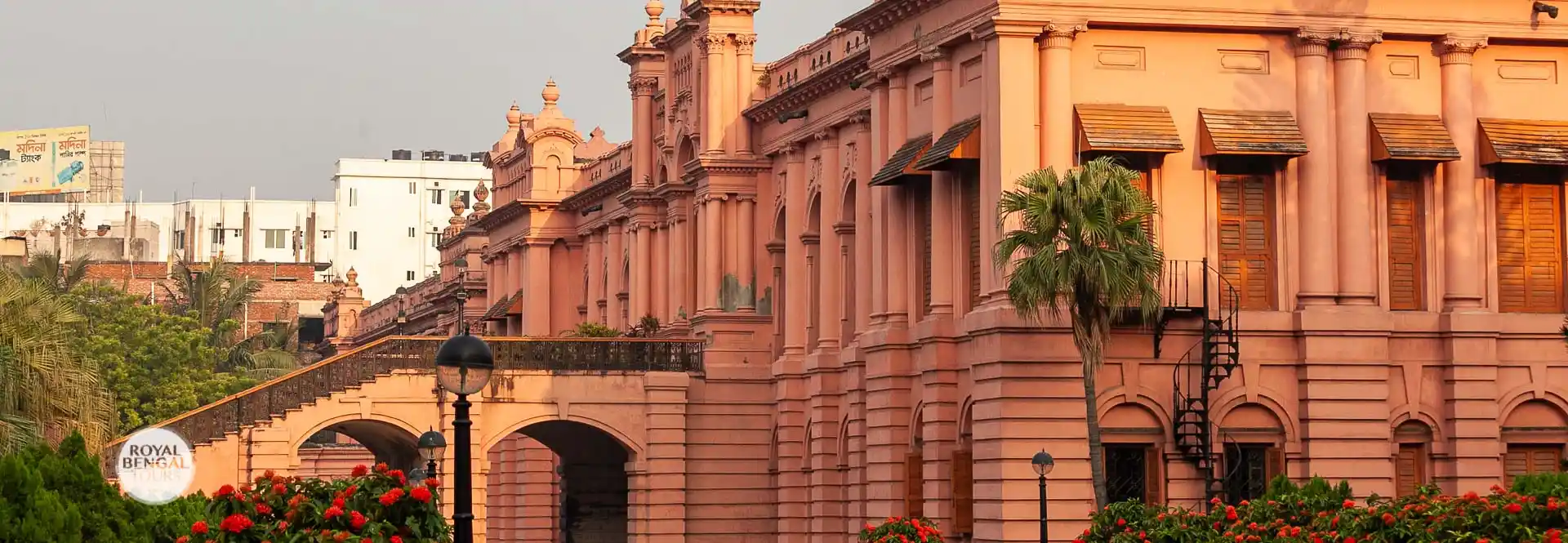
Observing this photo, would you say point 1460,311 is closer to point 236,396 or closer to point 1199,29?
point 1199,29

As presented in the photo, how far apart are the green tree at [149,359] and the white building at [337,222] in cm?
5498

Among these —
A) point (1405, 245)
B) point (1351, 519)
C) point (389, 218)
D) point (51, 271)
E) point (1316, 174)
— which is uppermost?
point (389, 218)

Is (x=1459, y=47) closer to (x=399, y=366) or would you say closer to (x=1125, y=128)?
(x=1125, y=128)

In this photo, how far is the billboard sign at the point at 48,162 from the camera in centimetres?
13538

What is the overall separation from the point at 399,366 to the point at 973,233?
17720 mm

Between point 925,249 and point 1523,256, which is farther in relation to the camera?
point 925,249

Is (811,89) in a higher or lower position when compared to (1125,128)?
higher

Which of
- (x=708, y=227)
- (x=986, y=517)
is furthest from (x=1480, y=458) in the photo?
(x=708, y=227)

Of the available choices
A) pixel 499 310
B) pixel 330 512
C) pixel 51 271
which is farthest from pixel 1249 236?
pixel 51 271

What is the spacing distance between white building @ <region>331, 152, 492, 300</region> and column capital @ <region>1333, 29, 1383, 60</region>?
99.0 metres

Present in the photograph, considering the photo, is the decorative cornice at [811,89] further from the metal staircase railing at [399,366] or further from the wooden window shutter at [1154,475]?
the wooden window shutter at [1154,475]

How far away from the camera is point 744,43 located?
59.9 metres

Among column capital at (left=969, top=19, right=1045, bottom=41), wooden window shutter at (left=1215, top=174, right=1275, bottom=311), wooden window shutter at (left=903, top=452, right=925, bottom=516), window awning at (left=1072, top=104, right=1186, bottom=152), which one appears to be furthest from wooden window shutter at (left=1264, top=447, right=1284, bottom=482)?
column capital at (left=969, top=19, right=1045, bottom=41)

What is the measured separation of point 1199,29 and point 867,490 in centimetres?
1078
